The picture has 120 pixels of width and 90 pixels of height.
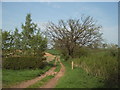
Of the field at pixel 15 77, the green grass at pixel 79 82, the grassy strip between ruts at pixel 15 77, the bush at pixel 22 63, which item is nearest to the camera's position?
the green grass at pixel 79 82

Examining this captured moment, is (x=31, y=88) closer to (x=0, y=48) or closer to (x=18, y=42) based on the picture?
(x=0, y=48)

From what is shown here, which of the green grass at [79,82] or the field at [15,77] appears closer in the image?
the green grass at [79,82]

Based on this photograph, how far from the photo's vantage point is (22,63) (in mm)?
18625

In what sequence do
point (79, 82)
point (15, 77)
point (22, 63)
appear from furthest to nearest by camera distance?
point (22, 63), point (15, 77), point (79, 82)

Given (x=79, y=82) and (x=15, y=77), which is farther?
(x=15, y=77)

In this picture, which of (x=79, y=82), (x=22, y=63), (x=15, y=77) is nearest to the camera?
(x=79, y=82)

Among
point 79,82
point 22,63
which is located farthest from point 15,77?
point 22,63

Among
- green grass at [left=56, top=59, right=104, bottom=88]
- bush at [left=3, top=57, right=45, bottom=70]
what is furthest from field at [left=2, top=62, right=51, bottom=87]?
bush at [left=3, top=57, right=45, bottom=70]

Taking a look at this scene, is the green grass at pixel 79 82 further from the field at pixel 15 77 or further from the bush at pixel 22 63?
the bush at pixel 22 63

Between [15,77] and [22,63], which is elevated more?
[22,63]

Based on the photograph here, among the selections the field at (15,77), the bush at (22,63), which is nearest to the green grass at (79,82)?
the field at (15,77)

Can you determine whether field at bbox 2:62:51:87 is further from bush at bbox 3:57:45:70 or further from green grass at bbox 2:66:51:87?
bush at bbox 3:57:45:70

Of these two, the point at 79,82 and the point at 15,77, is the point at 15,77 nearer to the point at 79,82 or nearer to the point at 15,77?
the point at 15,77

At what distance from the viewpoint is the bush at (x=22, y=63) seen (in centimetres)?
1845
